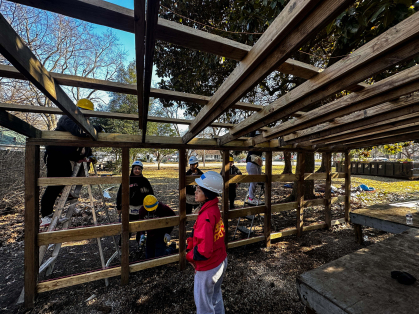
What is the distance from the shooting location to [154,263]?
3.25 m

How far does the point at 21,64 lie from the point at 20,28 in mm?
9802

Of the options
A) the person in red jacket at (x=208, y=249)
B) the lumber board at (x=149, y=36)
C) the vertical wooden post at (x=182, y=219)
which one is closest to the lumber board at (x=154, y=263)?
the vertical wooden post at (x=182, y=219)

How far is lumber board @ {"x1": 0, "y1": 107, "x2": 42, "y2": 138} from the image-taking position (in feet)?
6.50

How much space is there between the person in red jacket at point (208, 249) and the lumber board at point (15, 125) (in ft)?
7.36

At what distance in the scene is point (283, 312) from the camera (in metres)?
2.54

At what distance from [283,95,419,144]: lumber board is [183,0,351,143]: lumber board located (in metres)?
2.06

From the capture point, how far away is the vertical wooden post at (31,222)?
2543 millimetres

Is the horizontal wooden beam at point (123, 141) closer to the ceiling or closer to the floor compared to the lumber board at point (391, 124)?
closer to the floor

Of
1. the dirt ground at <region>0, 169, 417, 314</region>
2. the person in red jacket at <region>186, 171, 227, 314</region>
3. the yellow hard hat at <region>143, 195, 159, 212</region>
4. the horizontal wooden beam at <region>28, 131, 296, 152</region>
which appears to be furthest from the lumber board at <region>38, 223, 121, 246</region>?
the person in red jacket at <region>186, 171, 227, 314</region>

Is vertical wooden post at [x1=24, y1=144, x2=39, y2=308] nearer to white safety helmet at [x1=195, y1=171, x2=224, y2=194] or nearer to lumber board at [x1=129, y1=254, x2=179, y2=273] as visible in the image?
lumber board at [x1=129, y1=254, x2=179, y2=273]

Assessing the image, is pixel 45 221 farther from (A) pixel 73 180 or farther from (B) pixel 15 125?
(B) pixel 15 125

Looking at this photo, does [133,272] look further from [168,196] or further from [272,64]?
[168,196]

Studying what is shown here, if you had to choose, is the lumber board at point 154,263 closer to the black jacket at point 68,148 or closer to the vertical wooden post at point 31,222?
the vertical wooden post at point 31,222

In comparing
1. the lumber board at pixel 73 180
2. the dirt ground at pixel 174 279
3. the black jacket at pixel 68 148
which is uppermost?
the black jacket at pixel 68 148
